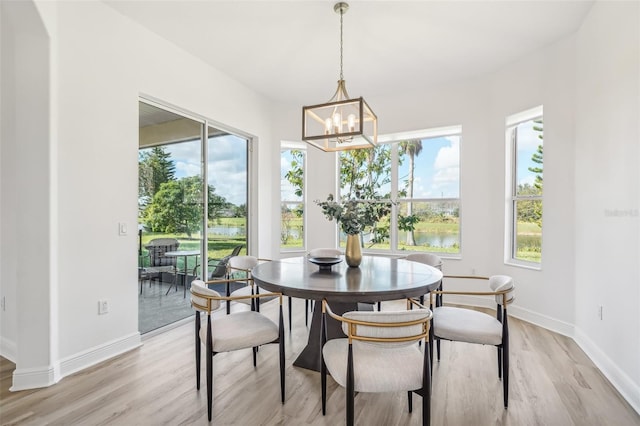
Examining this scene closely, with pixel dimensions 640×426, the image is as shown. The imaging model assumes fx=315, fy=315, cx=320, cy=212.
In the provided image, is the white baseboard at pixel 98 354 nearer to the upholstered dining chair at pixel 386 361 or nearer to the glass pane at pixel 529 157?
the upholstered dining chair at pixel 386 361

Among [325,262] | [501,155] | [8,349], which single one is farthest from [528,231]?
[8,349]

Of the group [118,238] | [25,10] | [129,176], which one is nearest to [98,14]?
[25,10]

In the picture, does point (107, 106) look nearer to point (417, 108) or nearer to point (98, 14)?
point (98, 14)

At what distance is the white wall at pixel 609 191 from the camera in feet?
7.14

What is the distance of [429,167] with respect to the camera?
4.69 metres

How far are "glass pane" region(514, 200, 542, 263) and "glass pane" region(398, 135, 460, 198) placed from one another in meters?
0.83

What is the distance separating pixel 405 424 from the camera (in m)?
1.84

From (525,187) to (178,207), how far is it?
408 centimetres

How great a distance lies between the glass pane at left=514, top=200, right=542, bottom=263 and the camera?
3.68 metres

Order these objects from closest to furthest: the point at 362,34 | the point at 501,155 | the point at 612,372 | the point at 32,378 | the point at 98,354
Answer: the point at 32,378 < the point at 612,372 < the point at 98,354 < the point at 362,34 < the point at 501,155

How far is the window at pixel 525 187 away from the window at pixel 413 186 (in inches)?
26.7

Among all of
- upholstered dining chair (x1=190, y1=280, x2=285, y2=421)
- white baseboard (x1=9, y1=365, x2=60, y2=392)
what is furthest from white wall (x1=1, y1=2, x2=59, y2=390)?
upholstered dining chair (x1=190, y1=280, x2=285, y2=421)

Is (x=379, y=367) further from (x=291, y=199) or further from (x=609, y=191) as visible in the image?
(x=291, y=199)

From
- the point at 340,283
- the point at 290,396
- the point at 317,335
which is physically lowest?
the point at 290,396
